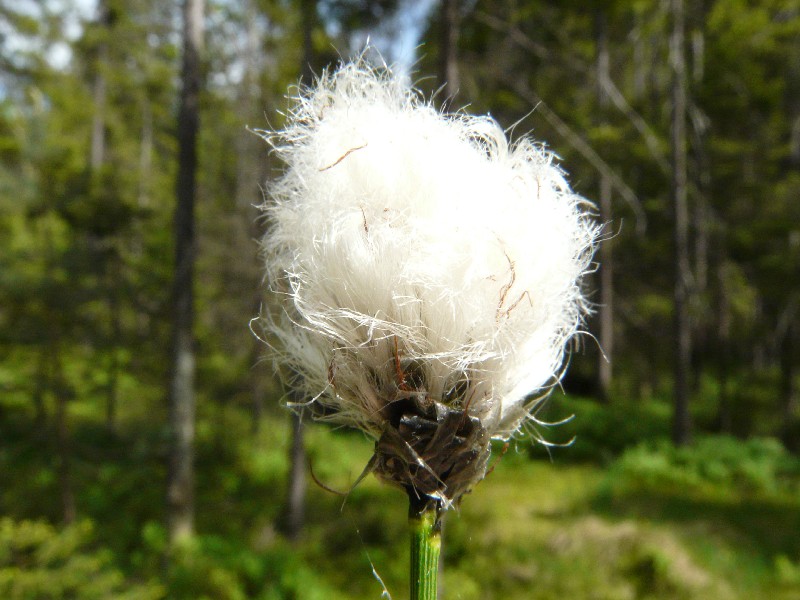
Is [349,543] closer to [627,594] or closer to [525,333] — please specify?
[627,594]

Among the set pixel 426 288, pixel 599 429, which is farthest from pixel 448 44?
pixel 599 429

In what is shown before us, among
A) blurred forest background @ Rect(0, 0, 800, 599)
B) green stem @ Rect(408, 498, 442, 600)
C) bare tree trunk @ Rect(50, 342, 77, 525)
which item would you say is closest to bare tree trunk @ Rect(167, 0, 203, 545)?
blurred forest background @ Rect(0, 0, 800, 599)

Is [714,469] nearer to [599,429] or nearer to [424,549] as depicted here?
[599,429]

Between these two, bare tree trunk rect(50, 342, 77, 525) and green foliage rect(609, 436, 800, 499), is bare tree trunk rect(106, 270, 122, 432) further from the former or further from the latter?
green foliage rect(609, 436, 800, 499)

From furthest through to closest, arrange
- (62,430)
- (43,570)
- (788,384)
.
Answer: (788,384) < (62,430) < (43,570)

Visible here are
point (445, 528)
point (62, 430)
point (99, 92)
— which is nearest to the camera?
point (445, 528)

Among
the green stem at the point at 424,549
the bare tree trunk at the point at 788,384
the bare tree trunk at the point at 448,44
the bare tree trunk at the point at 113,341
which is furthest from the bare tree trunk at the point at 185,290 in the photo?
the bare tree trunk at the point at 788,384
